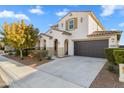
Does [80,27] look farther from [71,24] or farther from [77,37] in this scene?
[71,24]

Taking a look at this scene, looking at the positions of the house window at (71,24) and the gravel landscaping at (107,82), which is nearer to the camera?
the gravel landscaping at (107,82)

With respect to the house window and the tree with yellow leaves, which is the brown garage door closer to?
the house window

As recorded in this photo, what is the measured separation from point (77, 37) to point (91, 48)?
2585 millimetres

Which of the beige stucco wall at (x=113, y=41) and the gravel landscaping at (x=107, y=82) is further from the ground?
the beige stucco wall at (x=113, y=41)

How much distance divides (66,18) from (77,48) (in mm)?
4704

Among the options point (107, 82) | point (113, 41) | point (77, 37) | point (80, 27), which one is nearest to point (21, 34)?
point (77, 37)

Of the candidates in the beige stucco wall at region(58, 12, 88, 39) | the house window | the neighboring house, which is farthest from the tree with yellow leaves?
the beige stucco wall at region(58, 12, 88, 39)

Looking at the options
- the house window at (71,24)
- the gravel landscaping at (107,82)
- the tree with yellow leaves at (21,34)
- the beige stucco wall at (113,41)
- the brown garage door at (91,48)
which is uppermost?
the house window at (71,24)

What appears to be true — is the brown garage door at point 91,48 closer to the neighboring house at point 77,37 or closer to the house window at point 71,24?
the neighboring house at point 77,37

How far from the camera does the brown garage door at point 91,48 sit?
15.8 m

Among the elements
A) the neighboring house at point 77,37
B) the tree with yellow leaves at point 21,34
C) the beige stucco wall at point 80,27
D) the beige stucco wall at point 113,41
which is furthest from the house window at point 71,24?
the beige stucco wall at point 113,41

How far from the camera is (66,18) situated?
1992cm
